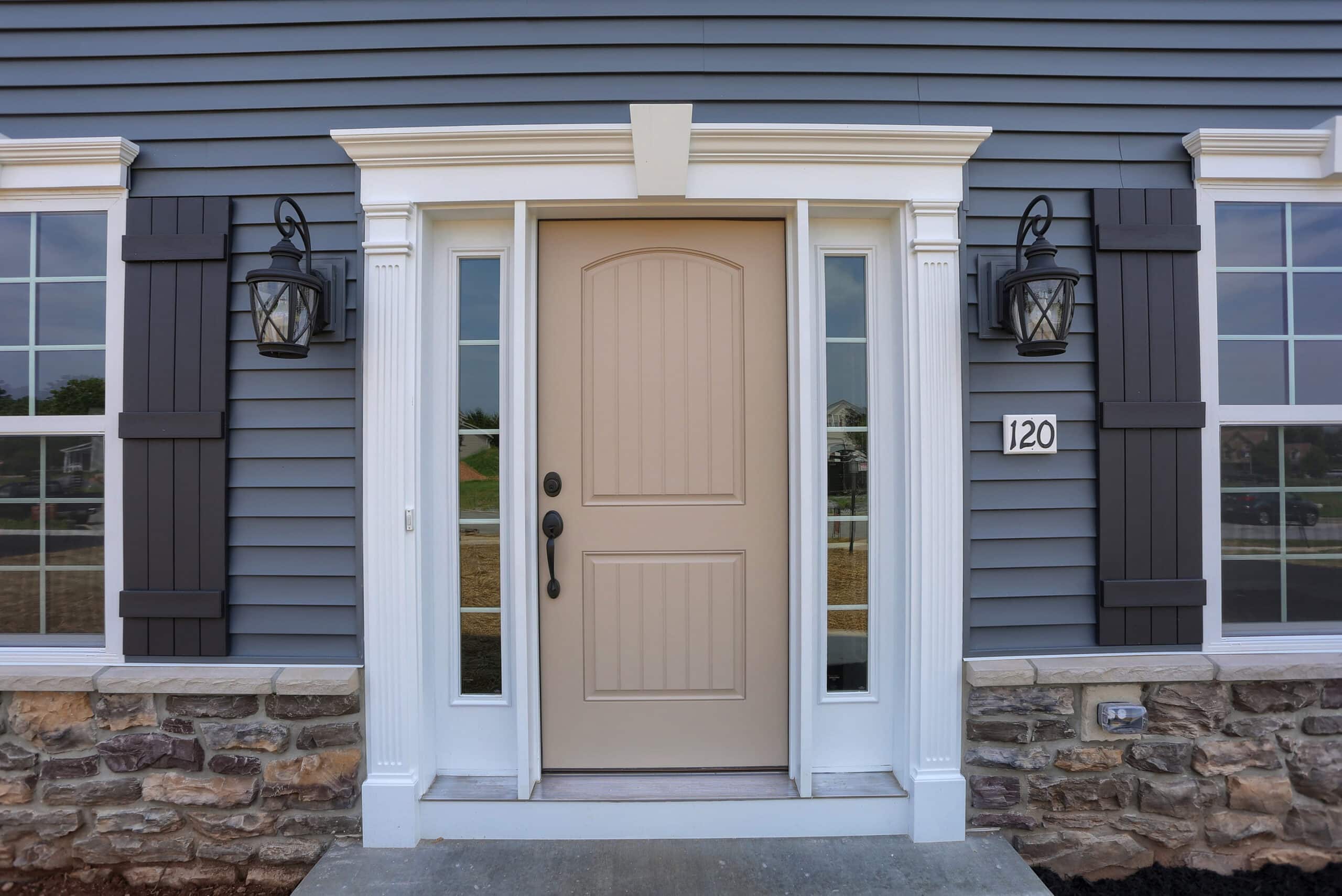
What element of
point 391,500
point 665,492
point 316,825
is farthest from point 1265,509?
point 316,825

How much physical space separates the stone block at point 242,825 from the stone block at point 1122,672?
8.27ft

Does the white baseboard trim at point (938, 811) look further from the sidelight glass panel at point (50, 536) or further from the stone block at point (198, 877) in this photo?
the sidelight glass panel at point (50, 536)

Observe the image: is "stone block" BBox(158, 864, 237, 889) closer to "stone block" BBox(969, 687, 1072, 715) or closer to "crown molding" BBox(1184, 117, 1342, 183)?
"stone block" BBox(969, 687, 1072, 715)

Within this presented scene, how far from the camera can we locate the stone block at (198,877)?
2.16 metres

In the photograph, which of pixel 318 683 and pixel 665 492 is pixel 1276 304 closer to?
pixel 665 492

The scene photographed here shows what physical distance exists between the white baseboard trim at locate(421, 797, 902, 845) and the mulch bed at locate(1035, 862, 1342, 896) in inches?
16.9

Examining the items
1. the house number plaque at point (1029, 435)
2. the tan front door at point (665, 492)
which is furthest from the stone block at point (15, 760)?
the house number plaque at point (1029, 435)

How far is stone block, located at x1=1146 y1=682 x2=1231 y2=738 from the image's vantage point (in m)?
2.16

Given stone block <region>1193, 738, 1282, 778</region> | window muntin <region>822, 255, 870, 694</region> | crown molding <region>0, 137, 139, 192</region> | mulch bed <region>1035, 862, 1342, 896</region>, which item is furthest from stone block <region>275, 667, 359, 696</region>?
stone block <region>1193, 738, 1282, 778</region>

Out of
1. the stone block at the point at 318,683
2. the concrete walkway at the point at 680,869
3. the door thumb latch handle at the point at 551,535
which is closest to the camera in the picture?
the concrete walkway at the point at 680,869

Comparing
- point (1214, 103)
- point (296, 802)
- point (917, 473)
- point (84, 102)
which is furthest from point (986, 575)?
point (84, 102)

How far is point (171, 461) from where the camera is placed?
85.1 inches

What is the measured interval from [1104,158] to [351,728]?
3.12 meters

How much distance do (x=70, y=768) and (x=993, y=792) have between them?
3004 millimetres
